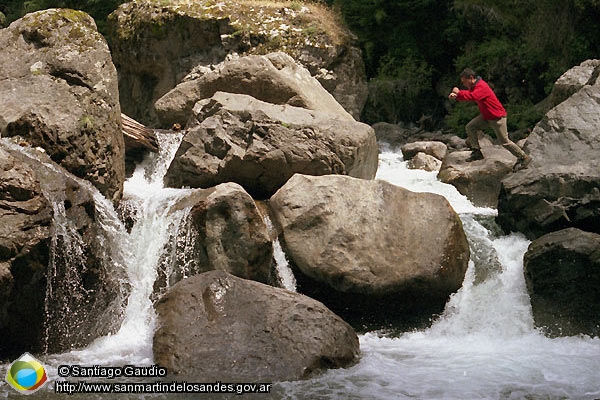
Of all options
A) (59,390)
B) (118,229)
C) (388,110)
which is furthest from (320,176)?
(388,110)

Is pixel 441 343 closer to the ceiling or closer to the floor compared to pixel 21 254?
closer to the floor

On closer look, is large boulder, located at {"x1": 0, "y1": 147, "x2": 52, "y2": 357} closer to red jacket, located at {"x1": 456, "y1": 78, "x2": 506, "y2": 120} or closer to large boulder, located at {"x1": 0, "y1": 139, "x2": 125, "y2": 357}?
large boulder, located at {"x1": 0, "y1": 139, "x2": 125, "y2": 357}

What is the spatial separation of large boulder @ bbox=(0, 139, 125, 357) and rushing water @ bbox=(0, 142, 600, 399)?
231 millimetres

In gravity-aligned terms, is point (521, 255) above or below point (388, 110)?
above

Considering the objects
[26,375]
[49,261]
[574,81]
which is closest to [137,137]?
[49,261]

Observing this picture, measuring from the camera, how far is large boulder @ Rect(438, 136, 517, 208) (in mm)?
11945

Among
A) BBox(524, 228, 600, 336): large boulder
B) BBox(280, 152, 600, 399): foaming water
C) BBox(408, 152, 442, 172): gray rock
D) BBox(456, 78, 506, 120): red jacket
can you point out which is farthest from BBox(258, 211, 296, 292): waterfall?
BBox(408, 152, 442, 172): gray rock

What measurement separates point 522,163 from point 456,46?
9.53 meters

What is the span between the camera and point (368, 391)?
605cm

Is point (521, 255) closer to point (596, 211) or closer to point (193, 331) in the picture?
point (596, 211)

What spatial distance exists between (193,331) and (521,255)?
4.62 meters

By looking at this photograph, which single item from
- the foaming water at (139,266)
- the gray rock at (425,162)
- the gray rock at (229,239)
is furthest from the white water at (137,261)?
the gray rock at (425,162)

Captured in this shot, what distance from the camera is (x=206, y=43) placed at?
15844 millimetres

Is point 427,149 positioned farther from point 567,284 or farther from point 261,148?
point 567,284
